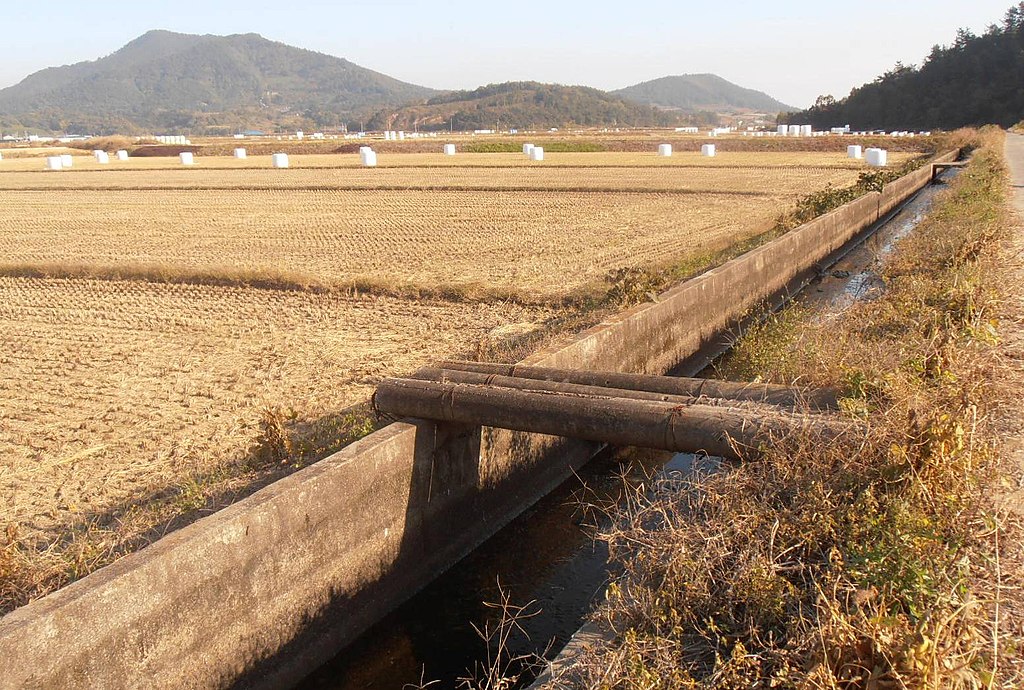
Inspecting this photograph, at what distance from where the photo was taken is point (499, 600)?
591 cm

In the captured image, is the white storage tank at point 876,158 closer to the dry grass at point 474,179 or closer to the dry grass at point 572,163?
the dry grass at point 572,163

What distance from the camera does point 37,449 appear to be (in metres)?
7.01

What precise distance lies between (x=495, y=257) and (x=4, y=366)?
8488 mm

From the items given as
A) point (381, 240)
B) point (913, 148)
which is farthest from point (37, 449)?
point (913, 148)

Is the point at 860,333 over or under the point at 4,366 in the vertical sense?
over

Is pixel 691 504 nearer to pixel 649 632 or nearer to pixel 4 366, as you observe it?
pixel 649 632

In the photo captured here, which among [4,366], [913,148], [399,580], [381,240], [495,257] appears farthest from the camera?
[913,148]

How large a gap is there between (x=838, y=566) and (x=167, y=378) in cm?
738

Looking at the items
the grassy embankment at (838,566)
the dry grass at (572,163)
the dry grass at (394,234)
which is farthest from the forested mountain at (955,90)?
the grassy embankment at (838,566)

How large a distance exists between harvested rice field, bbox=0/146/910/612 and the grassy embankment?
10.5 ft

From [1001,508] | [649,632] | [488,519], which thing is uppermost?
[1001,508]

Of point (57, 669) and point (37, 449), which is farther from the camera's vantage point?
point (37, 449)

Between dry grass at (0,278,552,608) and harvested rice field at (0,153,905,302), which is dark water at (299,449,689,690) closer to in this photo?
dry grass at (0,278,552,608)

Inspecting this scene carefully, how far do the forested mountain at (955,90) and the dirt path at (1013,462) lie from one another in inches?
3177
